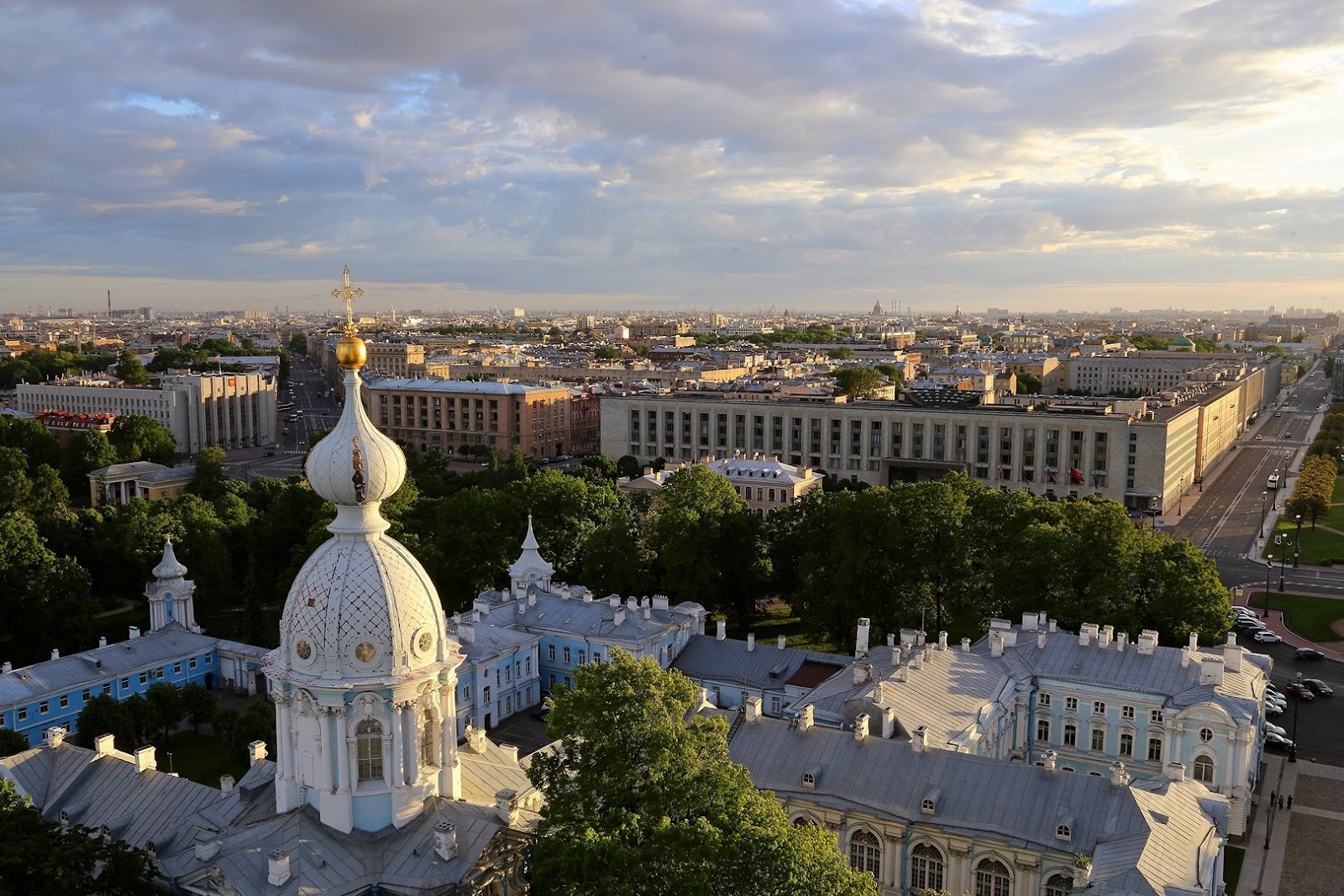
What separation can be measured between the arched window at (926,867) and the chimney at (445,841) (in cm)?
1706

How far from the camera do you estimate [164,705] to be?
5009cm

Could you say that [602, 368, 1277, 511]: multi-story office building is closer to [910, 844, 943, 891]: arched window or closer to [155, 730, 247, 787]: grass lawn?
[155, 730, 247, 787]: grass lawn

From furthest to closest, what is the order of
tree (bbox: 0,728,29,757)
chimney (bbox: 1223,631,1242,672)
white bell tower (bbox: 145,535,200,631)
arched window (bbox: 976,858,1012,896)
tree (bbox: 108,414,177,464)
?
tree (bbox: 108,414,177,464) < white bell tower (bbox: 145,535,200,631) < chimney (bbox: 1223,631,1242,672) < tree (bbox: 0,728,29,757) < arched window (bbox: 976,858,1012,896)

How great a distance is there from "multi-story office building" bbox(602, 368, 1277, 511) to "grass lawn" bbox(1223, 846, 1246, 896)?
77.9 meters

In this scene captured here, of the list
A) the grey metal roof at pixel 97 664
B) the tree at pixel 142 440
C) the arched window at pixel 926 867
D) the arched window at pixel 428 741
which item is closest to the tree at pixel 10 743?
the grey metal roof at pixel 97 664

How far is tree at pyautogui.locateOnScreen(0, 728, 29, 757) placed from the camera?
4438 cm

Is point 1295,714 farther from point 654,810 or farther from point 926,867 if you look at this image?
point 654,810

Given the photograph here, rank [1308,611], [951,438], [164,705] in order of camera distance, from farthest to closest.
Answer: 1. [951,438]
2. [1308,611]
3. [164,705]

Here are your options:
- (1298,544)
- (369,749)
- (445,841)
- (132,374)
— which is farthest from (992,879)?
(132,374)

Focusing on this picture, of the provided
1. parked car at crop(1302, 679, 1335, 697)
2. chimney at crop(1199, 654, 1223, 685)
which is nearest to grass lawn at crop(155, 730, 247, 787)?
chimney at crop(1199, 654, 1223, 685)

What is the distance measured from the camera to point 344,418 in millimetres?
23719

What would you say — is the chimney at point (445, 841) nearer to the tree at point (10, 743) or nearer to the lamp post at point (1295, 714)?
the tree at point (10, 743)

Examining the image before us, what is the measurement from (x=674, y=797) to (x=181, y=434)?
145527 millimetres

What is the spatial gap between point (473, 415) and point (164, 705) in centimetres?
10874
